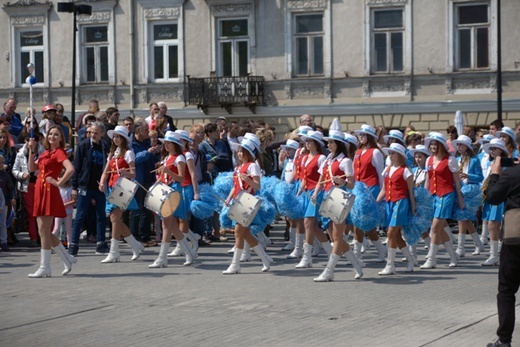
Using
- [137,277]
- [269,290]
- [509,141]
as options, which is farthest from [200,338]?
[509,141]

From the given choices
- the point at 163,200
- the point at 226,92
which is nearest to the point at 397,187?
the point at 163,200

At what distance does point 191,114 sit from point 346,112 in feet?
17.3

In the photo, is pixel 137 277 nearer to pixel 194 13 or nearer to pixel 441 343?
pixel 441 343

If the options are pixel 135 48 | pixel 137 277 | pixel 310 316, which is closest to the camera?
pixel 310 316

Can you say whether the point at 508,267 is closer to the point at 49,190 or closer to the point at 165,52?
the point at 49,190

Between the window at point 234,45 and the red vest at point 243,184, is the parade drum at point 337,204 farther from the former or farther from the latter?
the window at point 234,45

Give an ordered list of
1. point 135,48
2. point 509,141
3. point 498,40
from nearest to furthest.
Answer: point 509,141
point 498,40
point 135,48

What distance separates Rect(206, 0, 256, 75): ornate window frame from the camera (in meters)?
35.7

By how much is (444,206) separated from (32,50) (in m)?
25.4

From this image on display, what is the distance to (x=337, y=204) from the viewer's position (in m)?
13.8

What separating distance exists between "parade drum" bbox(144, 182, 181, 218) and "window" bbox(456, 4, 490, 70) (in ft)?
64.3

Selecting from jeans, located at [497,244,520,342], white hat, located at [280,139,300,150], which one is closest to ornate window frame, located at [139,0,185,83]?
white hat, located at [280,139,300,150]

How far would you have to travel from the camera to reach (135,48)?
3697cm

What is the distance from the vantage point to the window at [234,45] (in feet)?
118
